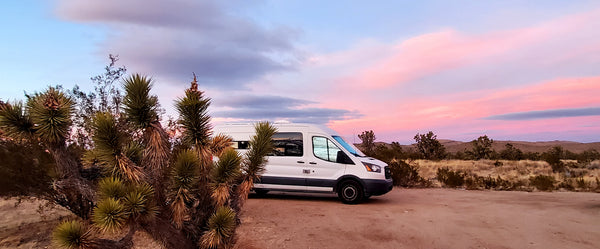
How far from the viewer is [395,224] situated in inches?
322

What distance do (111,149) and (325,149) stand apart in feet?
26.3

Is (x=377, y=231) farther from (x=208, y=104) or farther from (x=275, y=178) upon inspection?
(x=208, y=104)

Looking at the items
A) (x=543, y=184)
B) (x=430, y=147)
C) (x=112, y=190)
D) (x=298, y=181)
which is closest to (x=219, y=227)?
(x=112, y=190)

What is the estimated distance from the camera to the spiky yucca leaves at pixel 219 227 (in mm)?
3732

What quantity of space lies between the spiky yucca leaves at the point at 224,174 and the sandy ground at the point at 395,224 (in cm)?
305

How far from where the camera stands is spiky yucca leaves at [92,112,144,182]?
339 cm

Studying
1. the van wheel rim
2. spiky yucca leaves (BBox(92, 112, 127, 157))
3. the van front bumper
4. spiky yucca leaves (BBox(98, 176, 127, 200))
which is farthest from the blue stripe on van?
spiky yucca leaves (BBox(98, 176, 127, 200))

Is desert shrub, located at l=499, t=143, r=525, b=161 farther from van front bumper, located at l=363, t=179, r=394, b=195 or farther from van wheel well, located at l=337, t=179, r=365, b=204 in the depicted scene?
van wheel well, located at l=337, t=179, r=365, b=204

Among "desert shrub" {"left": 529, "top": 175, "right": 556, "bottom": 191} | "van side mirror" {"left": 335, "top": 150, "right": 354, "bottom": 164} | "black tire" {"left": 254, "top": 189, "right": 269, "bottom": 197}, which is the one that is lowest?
"desert shrub" {"left": 529, "top": 175, "right": 556, "bottom": 191}

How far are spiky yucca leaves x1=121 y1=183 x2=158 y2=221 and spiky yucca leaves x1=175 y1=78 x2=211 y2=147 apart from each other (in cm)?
71

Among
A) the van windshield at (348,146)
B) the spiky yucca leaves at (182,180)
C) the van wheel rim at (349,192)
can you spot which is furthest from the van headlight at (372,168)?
the spiky yucca leaves at (182,180)

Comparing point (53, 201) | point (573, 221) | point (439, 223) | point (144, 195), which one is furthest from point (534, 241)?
point (53, 201)

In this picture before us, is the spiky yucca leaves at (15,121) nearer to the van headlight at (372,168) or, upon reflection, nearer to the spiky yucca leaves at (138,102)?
the spiky yucca leaves at (138,102)

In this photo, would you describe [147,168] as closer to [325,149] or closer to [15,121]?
[15,121]
